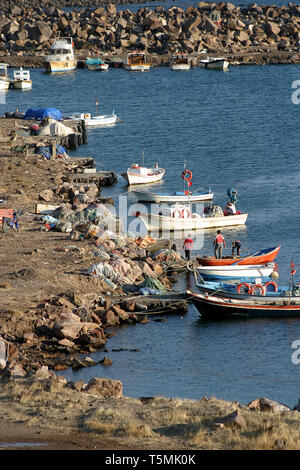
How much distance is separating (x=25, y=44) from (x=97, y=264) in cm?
11197

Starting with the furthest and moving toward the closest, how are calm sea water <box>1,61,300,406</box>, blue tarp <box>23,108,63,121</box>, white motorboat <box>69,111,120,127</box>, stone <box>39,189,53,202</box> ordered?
white motorboat <box>69,111,120,127</box>, blue tarp <box>23,108,63,121</box>, stone <box>39,189,53,202</box>, calm sea water <box>1,61,300,406</box>

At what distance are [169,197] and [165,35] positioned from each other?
90677mm

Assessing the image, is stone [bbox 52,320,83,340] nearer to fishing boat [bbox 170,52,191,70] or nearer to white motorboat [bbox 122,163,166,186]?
white motorboat [bbox 122,163,166,186]

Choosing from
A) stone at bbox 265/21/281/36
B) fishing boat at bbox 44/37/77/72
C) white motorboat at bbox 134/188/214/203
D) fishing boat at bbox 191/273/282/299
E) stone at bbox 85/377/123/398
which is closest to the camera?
stone at bbox 85/377/123/398

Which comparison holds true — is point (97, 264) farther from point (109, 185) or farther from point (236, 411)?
point (109, 185)

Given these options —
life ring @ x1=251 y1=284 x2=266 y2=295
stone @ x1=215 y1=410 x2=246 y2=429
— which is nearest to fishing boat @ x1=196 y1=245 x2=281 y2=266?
life ring @ x1=251 y1=284 x2=266 y2=295

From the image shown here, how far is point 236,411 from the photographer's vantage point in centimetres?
1961

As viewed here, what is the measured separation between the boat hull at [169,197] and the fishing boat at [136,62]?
7453 centimetres

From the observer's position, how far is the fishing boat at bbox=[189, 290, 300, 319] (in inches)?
1404

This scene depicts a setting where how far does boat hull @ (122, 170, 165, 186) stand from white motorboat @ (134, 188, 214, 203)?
18.0 feet

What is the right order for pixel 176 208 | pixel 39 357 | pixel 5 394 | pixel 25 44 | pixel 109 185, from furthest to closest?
pixel 25 44 → pixel 109 185 → pixel 176 208 → pixel 39 357 → pixel 5 394

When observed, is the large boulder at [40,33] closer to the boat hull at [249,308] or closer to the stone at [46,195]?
the stone at [46,195]

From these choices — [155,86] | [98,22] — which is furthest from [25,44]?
[155,86]
